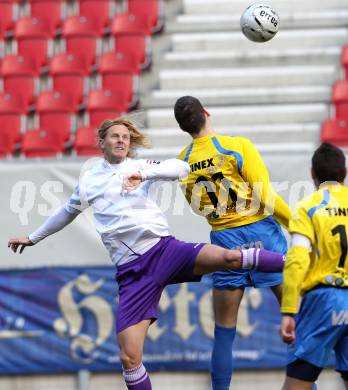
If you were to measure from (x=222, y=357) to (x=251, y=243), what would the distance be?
2.73 ft

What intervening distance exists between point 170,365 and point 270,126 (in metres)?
4.84

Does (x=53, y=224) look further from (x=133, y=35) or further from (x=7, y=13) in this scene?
(x=7, y=13)

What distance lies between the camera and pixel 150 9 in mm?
14773

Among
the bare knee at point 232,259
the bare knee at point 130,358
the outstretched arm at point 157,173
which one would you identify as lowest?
A: the bare knee at point 130,358

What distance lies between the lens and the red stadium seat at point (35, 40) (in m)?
14.8

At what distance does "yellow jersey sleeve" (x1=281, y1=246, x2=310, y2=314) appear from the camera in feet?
17.0

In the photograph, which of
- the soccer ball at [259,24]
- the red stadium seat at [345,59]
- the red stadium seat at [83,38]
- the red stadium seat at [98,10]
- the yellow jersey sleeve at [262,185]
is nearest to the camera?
the yellow jersey sleeve at [262,185]

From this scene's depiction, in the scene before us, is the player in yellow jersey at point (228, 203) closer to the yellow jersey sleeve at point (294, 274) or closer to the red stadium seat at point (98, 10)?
the yellow jersey sleeve at point (294, 274)

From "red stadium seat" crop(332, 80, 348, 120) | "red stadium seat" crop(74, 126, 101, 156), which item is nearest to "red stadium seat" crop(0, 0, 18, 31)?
"red stadium seat" crop(74, 126, 101, 156)

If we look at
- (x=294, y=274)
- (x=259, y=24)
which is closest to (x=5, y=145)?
(x=259, y=24)

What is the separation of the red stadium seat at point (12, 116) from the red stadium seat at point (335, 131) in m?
4.29

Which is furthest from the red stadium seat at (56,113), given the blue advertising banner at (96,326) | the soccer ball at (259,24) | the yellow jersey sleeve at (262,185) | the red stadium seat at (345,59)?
the yellow jersey sleeve at (262,185)

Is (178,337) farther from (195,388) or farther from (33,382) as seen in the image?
(33,382)

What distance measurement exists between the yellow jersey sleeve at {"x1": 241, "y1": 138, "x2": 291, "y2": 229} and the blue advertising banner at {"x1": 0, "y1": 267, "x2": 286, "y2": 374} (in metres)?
2.13
